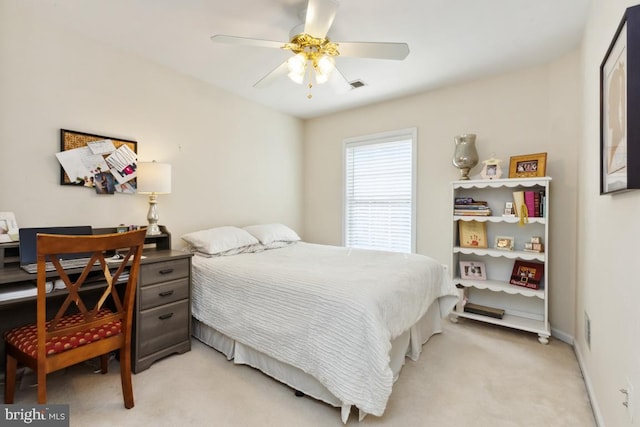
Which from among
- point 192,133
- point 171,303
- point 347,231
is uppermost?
point 192,133

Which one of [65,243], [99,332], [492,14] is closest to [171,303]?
[99,332]

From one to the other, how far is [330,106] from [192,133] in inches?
70.4

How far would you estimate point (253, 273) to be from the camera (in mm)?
2158

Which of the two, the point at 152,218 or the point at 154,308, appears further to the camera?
the point at 152,218

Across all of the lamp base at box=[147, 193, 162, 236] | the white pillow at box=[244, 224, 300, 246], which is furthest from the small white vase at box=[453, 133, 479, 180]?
the lamp base at box=[147, 193, 162, 236]

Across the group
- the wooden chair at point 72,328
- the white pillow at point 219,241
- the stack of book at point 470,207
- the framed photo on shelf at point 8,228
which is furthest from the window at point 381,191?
the framed photo on shelf at point 8,228

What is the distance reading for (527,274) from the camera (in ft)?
9.20

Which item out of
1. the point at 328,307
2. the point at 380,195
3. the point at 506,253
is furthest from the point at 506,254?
the point at 328,307

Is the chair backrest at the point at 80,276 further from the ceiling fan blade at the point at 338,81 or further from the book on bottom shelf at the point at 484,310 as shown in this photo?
the book on bottom shelf at the point at 484,310

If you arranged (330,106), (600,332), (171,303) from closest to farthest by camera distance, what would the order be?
(600,332), (171,303), (330,106)

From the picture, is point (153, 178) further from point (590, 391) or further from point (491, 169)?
point (590, 391)

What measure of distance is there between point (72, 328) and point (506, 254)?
3246mm

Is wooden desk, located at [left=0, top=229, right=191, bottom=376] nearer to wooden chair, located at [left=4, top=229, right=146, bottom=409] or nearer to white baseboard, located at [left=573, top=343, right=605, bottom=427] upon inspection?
wooden chair, located at [left=4, top=229, right=146, bottom=409]

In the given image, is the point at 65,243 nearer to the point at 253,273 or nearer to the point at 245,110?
the point at 253,273
